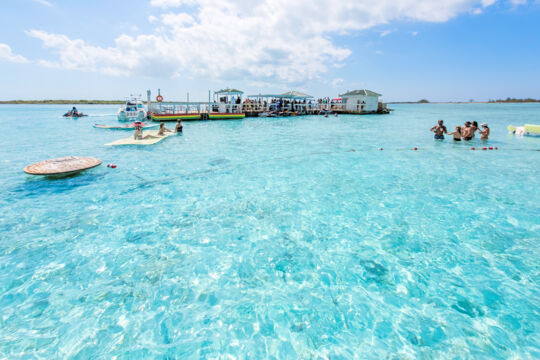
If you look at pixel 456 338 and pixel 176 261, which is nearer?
pixel 456 338

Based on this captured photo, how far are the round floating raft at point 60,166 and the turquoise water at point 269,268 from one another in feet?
1.25

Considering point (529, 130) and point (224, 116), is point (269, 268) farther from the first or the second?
point (224, 116)

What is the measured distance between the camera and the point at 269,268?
436 centimetres

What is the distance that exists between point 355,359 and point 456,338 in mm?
1300

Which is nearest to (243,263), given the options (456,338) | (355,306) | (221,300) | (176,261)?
(221,300)

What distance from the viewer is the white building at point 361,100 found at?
48.2 metres

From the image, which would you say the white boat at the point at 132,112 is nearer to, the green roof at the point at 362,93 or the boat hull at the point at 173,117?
the boat hull at the point at 173,117

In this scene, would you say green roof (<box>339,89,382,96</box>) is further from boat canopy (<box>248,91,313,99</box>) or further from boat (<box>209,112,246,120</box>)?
boat (<box>209,112,246,120</box>)

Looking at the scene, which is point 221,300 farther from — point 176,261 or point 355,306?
point 355,306

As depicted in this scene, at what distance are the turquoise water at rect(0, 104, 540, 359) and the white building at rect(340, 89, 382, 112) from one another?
4339 cm

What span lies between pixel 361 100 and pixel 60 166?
1929 inches

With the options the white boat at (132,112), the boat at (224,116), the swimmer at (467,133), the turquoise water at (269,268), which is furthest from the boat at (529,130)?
the white boat at (132,112)

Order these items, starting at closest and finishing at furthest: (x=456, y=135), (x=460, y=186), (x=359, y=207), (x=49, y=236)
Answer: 1. (x=49, y=236)
2. (x=359, y=207)
3. (x=460, y=186)
4. (x=456, y=135)

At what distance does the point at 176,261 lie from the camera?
450 cm
